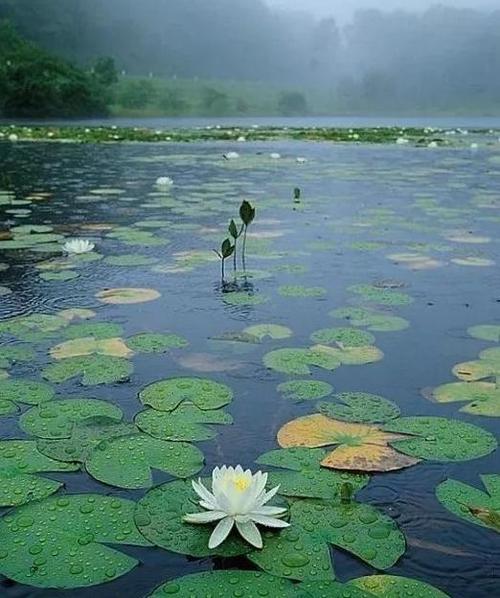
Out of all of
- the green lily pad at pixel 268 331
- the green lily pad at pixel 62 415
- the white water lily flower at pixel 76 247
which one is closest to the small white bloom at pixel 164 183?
the white water lily flower at pixel 76 247

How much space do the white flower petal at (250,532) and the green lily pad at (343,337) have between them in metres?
1.15

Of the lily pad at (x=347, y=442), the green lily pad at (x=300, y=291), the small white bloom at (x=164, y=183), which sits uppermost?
the small white bloom at (x=164, y=183)

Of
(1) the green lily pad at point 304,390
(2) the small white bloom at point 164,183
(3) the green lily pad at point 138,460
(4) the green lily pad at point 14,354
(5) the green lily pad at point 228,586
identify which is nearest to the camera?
(5) the green lily pad at point 228,586

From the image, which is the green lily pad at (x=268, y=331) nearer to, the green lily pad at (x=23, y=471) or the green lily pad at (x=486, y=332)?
the green lily pad at (x=486, y=332)

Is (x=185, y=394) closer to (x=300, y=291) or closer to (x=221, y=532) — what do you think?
(x=221, y=532)

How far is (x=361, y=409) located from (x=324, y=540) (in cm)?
60

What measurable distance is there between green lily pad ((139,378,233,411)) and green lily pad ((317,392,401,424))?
0.28m

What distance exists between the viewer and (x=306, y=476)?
1492 millimetres

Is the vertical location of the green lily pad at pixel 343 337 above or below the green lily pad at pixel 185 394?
above

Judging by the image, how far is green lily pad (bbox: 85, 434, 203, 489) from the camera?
1.49 metres

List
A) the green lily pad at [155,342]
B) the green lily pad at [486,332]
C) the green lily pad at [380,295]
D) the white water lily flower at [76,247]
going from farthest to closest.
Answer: the white water lily flower at [76,247] → the green lily pad at [380,295] → the green lily pad at [486,332] → the green lily pad at [155,342]

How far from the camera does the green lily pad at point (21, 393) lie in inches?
72.7

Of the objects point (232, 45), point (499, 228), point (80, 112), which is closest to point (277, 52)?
point (232, 45)

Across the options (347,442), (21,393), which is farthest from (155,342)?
(347,442)
